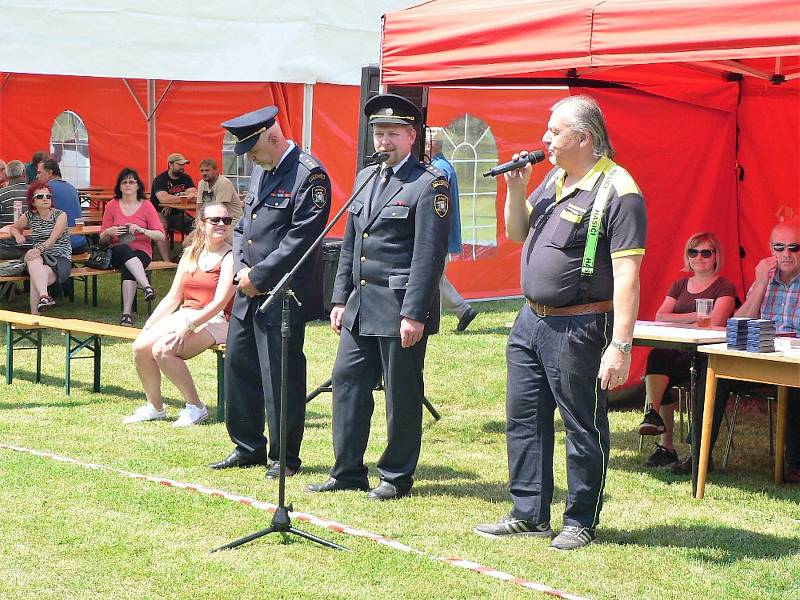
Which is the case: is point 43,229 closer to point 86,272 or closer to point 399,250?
point 86,272

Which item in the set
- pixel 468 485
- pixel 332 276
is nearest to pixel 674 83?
pixel 468 485

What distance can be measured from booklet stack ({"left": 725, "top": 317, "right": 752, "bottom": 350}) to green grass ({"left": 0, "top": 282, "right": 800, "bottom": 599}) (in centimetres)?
77

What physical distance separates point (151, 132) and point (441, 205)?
1291cm

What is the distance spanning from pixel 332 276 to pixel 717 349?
6584 mm

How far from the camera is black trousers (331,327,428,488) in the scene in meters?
5.84

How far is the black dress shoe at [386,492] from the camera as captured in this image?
5.89 metres

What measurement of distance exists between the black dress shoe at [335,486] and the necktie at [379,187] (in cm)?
130

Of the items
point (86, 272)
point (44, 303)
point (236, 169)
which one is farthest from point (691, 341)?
point (236, 169)

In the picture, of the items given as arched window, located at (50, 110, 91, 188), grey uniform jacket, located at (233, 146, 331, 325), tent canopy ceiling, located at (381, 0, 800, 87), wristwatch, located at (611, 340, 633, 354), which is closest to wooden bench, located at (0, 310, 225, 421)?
grey uniform jacket, located at (233, 146, 331, 325)

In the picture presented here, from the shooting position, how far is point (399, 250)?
5801 mm

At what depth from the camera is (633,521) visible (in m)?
5.63

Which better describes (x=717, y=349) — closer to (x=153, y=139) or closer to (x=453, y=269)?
(x=453, y=269)

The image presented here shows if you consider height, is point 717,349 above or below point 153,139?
below

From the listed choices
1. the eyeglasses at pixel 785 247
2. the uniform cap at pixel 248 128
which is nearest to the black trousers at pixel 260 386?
the uniform cap at pixel 248 128
